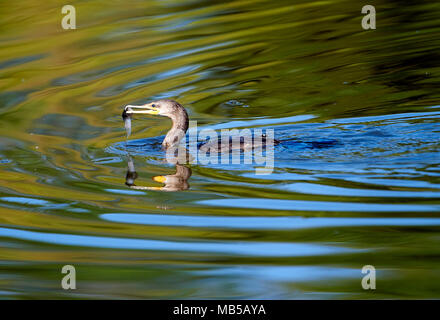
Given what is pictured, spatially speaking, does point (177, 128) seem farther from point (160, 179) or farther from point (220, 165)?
point (160, 179)

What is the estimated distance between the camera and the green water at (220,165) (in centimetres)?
509

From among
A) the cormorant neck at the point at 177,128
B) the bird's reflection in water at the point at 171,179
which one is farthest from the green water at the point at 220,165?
the cormorant neck at the point at 177,128

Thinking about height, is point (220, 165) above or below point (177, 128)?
below

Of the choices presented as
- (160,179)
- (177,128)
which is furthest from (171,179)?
(177,128)

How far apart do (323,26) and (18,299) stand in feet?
33.0

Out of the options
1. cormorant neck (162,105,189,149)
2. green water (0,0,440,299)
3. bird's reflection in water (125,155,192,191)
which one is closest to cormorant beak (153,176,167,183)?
bird's reflection in water (125,155,192,191)

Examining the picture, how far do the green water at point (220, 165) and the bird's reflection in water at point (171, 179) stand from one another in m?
0.10

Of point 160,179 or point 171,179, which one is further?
point 160,179

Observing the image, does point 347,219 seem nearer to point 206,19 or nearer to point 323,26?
point 323,26

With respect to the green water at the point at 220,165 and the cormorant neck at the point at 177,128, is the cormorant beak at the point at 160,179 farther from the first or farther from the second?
the cormorant neck at the point at 177,128

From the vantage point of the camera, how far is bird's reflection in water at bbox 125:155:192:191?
702 centimetres

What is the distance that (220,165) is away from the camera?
7.73 metres

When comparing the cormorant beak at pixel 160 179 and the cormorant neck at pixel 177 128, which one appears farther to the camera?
the cormorant neck at pixel 177 128

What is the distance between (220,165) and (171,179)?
2.32 ft
